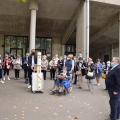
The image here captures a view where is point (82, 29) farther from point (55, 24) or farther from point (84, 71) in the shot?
point (84, 71)

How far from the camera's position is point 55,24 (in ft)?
77.3

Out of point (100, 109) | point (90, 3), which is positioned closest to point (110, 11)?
point (90, 3)

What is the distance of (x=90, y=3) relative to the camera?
695 inches

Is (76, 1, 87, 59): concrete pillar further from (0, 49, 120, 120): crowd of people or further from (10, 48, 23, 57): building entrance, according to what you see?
(10, 48, 23, 57): building entrance

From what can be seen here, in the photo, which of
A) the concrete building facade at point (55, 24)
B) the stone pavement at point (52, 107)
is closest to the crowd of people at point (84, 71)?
the stone pavement at point (52, 107)

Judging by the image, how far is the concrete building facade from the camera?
17812 millimetres

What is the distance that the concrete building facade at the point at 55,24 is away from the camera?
58.4 ft

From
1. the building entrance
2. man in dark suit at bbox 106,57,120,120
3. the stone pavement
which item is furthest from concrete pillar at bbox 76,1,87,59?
the building entrance

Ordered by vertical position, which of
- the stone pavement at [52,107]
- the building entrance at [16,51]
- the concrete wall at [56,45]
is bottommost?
the stone pavement at [52,107]

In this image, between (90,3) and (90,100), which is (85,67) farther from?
(90,3)

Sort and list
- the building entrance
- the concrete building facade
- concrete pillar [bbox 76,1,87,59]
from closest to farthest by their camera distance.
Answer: concrete pillar [bbox 76,1,87,59]
the concrete building facade
the building entrance

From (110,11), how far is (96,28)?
5430 mm

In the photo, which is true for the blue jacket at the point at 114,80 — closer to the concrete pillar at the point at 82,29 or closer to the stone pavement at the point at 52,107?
the stone pavement at the point at 52,107

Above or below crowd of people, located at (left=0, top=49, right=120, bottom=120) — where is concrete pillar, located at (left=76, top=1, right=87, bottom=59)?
above
